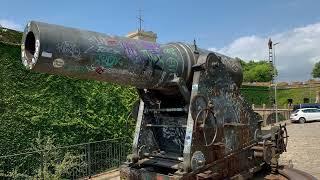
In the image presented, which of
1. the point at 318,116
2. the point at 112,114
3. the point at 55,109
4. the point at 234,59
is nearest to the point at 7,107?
the point at 55,109

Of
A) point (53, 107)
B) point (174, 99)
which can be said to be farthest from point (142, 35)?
point (174, 99)

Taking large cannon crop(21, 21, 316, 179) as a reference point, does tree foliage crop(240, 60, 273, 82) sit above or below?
above

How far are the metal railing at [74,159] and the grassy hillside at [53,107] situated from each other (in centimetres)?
41

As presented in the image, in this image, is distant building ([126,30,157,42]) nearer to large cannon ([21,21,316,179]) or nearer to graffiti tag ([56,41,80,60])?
large cannon ([21,21,316,179])

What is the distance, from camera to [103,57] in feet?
14.3

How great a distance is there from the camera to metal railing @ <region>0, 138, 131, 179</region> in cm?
922

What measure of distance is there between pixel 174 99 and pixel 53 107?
625 cm

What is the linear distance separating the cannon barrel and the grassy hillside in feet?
20.9

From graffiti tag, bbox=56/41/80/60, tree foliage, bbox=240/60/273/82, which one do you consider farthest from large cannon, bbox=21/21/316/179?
tree foliage, bbox=240/60/273/82

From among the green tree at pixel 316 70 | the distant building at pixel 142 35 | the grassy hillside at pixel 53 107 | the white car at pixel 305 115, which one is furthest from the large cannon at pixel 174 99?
the green tree at pixel 316 70

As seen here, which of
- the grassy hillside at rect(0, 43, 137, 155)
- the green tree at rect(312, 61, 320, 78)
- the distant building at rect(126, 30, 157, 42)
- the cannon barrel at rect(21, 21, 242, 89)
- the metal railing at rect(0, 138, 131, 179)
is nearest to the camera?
the cannon barrel at rect(21, 21, 242, 89)

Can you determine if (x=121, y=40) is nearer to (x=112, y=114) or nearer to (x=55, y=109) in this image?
(x=55, y=109)

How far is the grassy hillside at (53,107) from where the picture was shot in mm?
10305

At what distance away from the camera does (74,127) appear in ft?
37.9
